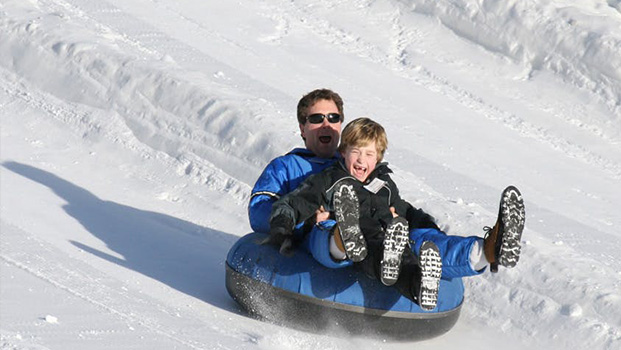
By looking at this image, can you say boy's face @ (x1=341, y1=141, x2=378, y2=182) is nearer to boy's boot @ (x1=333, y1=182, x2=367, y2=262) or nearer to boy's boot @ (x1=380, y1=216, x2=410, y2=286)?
boy's boot @ (x1=333, y1=182, x2=367, y2=262)

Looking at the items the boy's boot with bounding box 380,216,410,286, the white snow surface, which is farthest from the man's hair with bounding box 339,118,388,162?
the white snow surface

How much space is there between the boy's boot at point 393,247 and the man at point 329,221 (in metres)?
0.24

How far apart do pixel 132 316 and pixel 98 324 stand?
9.4 inches

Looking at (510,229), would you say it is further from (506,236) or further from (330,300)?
(330,300)

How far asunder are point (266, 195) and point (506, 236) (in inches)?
50.9

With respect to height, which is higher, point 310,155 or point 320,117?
point 320,117

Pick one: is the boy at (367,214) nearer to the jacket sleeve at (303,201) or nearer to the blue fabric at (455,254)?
the jacket sleeve at (303,201)

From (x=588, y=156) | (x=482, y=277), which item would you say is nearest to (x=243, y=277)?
(x=482, y=277)

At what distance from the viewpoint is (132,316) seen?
4.63 m

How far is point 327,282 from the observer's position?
4.92 m

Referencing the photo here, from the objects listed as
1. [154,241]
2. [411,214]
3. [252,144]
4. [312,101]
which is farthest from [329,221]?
[252,144]

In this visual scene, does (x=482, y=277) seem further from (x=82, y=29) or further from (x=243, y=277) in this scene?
(x=82, y=29)

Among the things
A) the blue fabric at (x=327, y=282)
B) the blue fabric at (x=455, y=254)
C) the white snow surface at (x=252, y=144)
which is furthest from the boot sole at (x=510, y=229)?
the white snow surface at (x=252, y=144)

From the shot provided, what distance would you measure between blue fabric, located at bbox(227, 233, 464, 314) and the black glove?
0.15 ft
